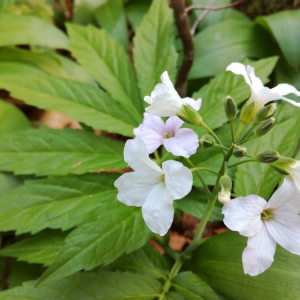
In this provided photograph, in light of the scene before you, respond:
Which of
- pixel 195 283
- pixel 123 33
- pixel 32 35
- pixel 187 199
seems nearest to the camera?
pixel 195 283

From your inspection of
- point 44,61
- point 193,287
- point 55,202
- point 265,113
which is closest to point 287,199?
point 265,113

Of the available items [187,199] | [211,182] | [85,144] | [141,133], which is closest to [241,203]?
[141,133]

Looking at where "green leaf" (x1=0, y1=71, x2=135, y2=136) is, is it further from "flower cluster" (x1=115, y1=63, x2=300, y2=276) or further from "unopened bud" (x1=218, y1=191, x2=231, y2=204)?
"unopened bud" (x1=218, y1=191, x2=231, y2=204)

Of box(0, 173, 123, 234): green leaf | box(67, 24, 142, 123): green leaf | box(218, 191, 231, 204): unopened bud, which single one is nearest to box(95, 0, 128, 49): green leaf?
box(67, 24, 142, 123): green leaf

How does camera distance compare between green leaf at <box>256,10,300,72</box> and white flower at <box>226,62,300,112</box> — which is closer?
white flower at <box>226,62,300,112</box>

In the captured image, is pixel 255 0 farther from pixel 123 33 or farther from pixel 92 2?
pixel 92 2

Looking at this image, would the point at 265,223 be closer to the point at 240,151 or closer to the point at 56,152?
the point at 240,151
